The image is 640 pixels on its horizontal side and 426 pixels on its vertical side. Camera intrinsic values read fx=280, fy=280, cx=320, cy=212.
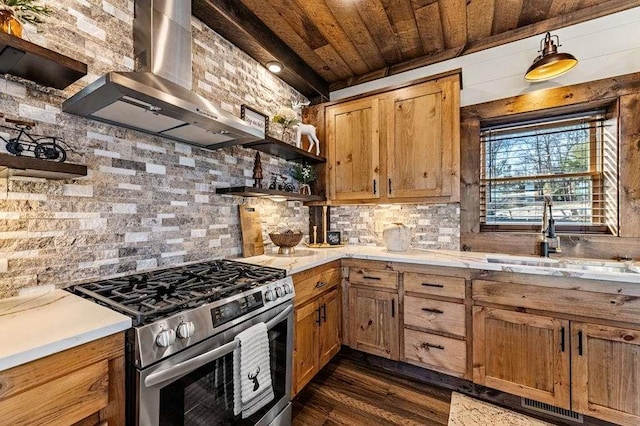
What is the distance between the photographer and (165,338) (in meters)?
1.01

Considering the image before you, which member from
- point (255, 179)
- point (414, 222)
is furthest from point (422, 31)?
point (255, 179)

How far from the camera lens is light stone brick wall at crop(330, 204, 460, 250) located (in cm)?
267

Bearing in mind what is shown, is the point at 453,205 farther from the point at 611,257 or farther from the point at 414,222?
the point at 611,257

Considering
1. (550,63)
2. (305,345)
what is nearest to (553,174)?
(550,63)

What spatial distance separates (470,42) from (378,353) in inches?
115

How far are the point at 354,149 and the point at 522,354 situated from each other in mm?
2112

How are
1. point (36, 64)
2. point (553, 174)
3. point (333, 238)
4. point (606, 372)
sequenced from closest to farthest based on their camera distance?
point (36, 64), point (606, 372), point (553, 174), point (333, 238)

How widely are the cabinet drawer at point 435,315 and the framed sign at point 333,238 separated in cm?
96

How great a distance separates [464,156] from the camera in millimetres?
2598

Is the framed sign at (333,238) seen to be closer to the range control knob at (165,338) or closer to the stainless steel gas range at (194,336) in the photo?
the stainless steel gas range at (194,336)

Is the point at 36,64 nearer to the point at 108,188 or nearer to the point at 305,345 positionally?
the point at 108,188

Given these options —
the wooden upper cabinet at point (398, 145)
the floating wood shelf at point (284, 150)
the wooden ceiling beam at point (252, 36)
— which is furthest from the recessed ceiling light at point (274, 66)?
the floating wood shelf at point (284, 150)

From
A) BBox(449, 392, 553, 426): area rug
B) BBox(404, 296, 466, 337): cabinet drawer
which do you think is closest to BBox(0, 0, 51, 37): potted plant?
BBox(404, 296, 466, 337): cabinet drawer

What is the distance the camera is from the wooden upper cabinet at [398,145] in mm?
2400
